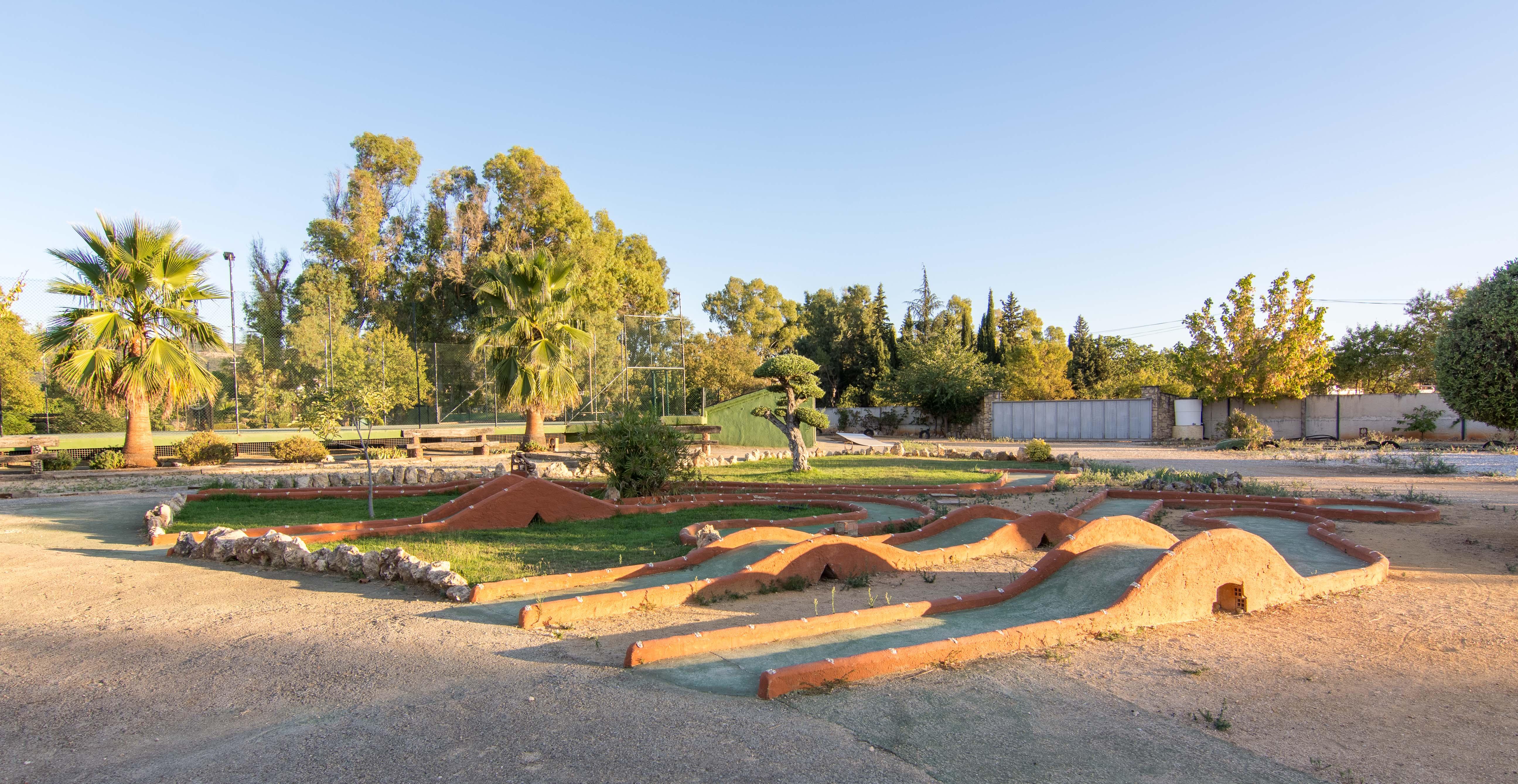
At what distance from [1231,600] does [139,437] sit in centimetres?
1869

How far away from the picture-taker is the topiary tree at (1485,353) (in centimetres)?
804

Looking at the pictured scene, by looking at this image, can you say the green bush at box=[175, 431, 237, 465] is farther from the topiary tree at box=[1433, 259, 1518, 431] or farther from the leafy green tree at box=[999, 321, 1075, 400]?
the leafy green tree at box=[999, 321, 1075, 400]

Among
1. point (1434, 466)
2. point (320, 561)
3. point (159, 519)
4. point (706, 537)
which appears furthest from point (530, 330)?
point (1434, 466)

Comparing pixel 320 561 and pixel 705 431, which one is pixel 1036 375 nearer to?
pixel 705 431

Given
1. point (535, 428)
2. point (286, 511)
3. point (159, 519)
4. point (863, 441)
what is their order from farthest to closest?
point (863, 441), point (535, 428), point (286, 511), point (159, 519)

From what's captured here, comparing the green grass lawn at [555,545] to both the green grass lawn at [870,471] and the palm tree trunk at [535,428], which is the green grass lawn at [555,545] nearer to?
the green grass lawn at [870,471]

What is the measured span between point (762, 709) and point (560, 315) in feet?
53.2

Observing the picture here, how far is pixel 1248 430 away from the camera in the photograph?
76.5 ft

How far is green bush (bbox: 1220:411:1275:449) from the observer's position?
73.5 feet

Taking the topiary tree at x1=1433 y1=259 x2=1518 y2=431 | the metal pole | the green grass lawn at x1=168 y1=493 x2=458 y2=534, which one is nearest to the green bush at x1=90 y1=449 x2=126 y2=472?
the green grass lawn at x1=168 y1=493 x2=458 y2=534

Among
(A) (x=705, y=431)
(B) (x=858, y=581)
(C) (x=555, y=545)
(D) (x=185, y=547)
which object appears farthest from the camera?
(A) (x=705, y=431)

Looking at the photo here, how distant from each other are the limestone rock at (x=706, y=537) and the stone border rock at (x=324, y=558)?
2225 millimetres

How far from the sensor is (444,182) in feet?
102

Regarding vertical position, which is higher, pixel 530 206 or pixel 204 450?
pixel 530 206
